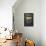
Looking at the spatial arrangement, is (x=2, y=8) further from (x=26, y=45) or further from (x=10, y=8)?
(x=26, y=45)

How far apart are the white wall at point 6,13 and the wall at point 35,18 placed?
4.15ft

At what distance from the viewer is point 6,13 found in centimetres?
418

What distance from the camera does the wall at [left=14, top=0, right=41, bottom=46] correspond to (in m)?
5.40

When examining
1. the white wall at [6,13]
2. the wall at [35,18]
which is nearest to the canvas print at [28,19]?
the wall at [35,18]

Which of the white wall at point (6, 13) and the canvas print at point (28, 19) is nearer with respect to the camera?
the white wall at point (6, 13)

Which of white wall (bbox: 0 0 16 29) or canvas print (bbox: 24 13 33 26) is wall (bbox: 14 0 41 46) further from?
white wall (bbox: 0 0 16 29)

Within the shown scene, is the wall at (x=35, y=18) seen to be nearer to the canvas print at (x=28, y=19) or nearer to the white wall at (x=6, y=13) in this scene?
the canvas print at (x=28, y=19)

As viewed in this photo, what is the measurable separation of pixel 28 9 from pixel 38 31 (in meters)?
1.20

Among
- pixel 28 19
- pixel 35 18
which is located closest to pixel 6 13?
pixel 28 19

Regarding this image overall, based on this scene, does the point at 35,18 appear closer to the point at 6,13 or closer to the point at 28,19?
the point at 28,19

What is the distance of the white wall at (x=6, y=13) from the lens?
163 inches

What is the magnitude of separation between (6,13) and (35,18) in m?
1.78

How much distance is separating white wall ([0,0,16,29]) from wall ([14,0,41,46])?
1.26 meters

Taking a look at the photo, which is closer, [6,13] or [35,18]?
[6,13]
